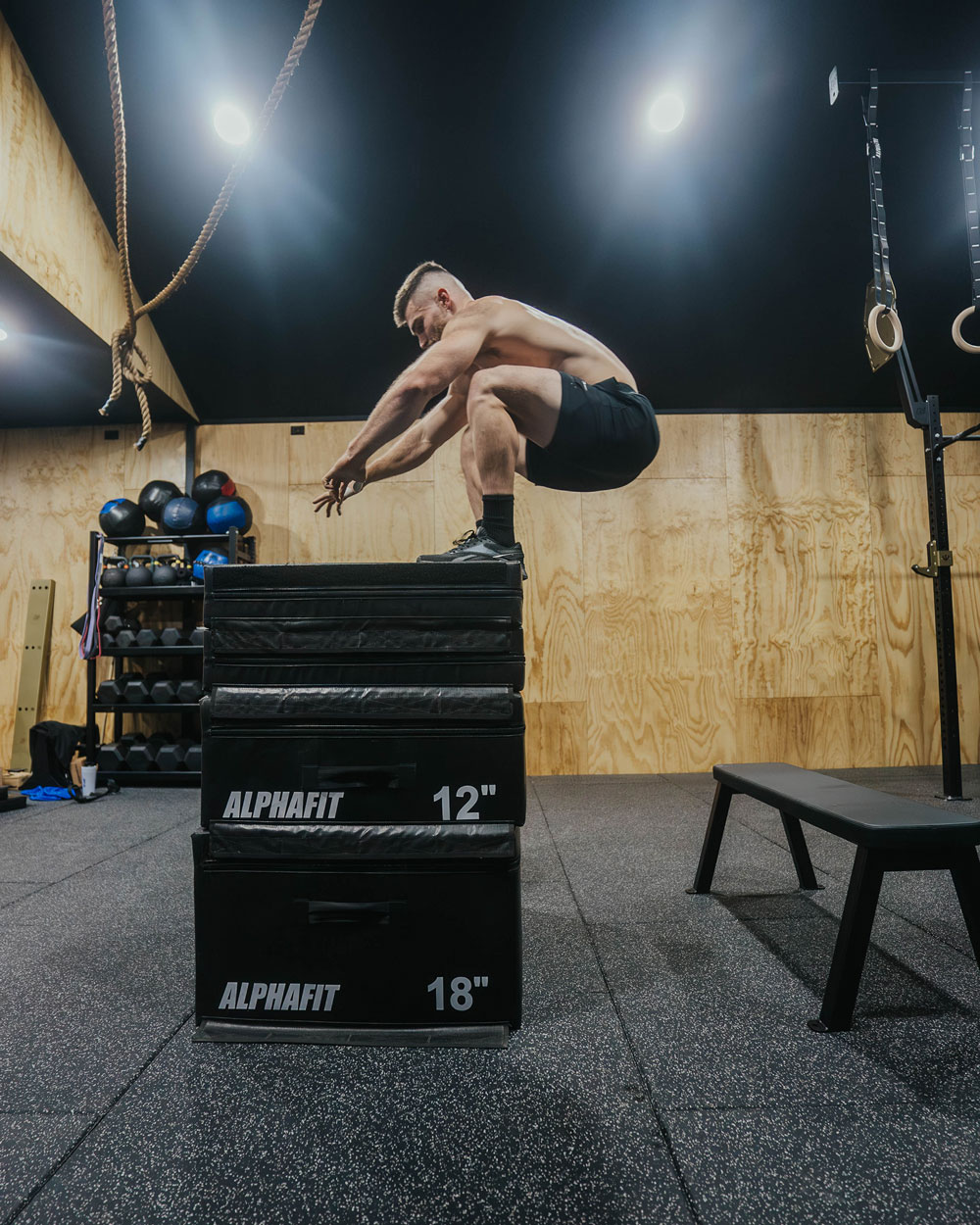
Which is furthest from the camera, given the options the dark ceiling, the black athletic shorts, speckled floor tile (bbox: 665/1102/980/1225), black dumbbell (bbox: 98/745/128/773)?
black dumbbell (bbox: 98/745/128/773)

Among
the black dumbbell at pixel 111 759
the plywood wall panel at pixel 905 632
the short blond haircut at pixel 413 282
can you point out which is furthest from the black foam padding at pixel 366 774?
the plywood wall panel at pixel 905 632

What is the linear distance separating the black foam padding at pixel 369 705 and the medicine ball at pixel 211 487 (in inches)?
128

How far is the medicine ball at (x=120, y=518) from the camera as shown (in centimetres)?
421

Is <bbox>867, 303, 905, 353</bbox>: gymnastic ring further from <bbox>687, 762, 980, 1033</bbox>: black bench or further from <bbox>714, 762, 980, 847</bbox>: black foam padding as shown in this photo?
<bbox>687, 762, 980, 1033</bbox>: black bench

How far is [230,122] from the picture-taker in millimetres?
3127

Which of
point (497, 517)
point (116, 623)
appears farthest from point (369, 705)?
point (116, 623)

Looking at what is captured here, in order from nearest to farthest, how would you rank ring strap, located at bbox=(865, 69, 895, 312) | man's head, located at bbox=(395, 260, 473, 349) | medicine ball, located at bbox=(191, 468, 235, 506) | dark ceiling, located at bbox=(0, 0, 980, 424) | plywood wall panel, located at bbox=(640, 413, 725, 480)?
man's head, located at bbox=(395, 260, 473, 349)
ring strap, located at bbox=(865, 69, 895, 312)
dark ceiling, located at bbox=(0, 0, 980, 424)
medicine ball, located at bbox=(191, 468, 235, 506)
plywood wall panel, located at bbox=(640, 413, 725, 480)

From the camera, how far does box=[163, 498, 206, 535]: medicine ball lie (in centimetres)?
415

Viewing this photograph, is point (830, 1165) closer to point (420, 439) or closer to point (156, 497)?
point (420, 439)

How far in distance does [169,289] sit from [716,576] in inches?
137

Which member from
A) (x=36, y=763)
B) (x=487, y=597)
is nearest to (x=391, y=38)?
(x=487, y=597)

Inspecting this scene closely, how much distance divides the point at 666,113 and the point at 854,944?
3421 millimetres

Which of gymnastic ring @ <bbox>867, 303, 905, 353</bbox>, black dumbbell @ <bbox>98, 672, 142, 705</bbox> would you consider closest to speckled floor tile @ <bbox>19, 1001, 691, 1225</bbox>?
gymnastic ring @ <bbox>867, 303, 905, 353</bbox>

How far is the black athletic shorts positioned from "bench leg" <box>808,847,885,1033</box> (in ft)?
3.22
